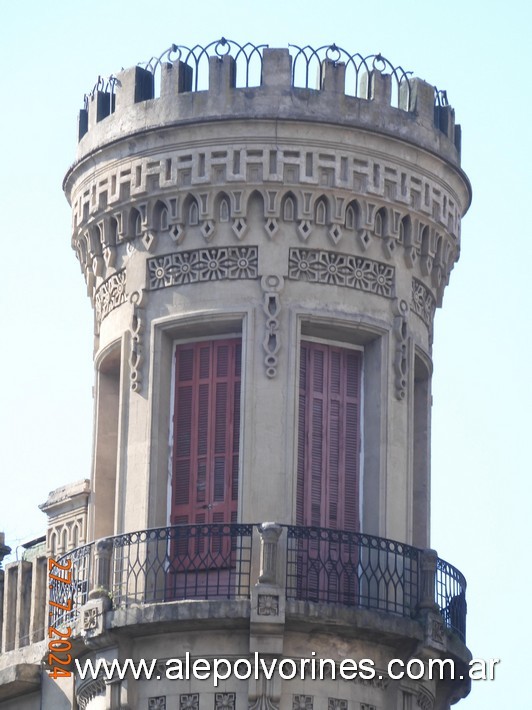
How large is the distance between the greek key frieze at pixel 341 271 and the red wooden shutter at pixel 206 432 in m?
1.28

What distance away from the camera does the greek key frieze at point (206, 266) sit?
36.6 meters

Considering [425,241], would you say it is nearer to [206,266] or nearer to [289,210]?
[289,210]

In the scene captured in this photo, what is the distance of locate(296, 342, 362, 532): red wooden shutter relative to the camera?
119ft

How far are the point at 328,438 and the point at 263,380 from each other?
1181 millimetres

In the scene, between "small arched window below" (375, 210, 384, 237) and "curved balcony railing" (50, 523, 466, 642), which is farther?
"small arched window below" (375, 210, 384, 237)

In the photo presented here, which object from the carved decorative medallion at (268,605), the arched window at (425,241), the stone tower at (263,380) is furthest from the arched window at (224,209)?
the carved decorative medallion at (268,605)

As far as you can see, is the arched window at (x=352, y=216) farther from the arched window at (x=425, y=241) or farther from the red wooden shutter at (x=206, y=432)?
the red wooden shutter at (x=206, y=432)

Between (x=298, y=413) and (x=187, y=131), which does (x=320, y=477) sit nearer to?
(x=298, y=413)

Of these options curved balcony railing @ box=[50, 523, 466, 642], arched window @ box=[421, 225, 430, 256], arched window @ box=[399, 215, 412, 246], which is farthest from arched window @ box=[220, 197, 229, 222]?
curved balcony railing @ box=[50, 523, 466, 642]

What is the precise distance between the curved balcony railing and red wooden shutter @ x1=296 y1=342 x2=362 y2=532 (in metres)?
0.58

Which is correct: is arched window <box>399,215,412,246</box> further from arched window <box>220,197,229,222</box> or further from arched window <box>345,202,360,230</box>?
arched window <box>220,197,229,222</box>

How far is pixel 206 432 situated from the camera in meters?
36.5

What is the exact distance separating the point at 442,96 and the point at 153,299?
4986mm

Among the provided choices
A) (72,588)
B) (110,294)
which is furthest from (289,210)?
(72,588)
